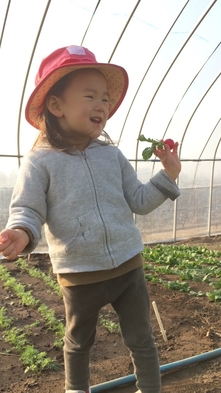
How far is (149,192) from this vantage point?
7.45 ft

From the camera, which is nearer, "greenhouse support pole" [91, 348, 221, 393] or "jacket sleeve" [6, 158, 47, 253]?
"jacket sleeve" [6, 158, 47, 253]

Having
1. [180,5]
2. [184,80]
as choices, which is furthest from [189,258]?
[180,5]

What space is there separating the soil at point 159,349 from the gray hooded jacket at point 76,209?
1.23m

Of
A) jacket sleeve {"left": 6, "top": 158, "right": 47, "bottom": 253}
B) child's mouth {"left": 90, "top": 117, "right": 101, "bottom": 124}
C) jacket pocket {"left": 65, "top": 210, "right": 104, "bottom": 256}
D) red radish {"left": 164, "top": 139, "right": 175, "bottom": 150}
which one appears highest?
child's mouth {"left": 90, "top": 117, "right": 101, "bottom": 124}

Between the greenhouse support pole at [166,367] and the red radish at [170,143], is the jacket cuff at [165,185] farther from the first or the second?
Result: the greenhouse support pole at [166,367]

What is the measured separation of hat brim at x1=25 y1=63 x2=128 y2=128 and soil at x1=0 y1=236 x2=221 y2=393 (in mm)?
1887

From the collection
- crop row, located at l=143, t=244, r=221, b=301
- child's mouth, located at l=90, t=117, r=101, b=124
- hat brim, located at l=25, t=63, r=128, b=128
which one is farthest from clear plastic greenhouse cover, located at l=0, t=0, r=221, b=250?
child's mouth, located at l=90, t=117, r=101, b=124

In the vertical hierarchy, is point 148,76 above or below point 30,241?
above

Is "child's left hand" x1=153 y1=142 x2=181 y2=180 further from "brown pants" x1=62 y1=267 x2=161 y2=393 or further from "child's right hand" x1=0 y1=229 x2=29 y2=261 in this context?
"child's right hand" x1=0 y1=229 x2=29 y2=261

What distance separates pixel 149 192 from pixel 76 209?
44cm

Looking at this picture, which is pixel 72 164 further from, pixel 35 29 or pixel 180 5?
pixel 180 5

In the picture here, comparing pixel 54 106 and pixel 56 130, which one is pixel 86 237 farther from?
pixel 54 106

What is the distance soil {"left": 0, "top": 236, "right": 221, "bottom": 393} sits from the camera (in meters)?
2.91

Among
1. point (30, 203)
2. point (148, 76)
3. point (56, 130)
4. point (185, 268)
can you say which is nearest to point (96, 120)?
point (56, 130)
